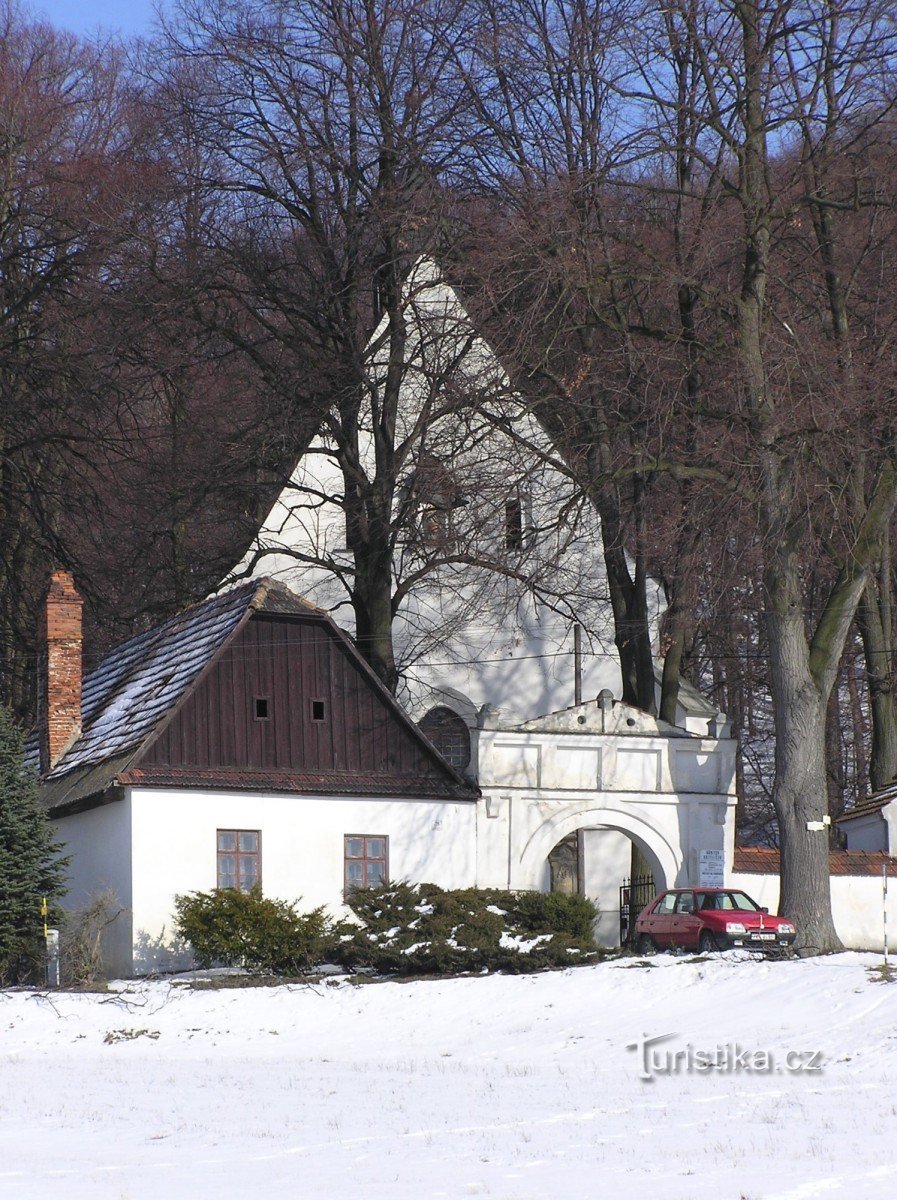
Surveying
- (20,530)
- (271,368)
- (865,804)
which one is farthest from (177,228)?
(865,804)

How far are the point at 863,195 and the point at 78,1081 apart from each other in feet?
54.0

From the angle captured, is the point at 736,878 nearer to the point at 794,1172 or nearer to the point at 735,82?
the point at 735,82

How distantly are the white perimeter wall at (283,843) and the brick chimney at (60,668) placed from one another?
4.85m

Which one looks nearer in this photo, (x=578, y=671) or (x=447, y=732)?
(x=578, y=671)

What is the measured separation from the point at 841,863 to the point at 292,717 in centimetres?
989

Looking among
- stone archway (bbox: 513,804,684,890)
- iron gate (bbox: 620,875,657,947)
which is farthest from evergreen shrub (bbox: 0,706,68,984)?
iron gate (bbox: 620,875,657,947)

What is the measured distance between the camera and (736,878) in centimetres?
2962

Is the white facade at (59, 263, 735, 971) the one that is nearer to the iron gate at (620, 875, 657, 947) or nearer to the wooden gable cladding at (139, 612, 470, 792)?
the wooden gable cladding at (139, 612, 470, 792)

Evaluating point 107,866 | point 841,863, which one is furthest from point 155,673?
point 841,863

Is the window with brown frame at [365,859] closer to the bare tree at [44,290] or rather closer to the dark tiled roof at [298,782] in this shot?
the dark tiled roof at [298,782]

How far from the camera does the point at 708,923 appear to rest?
25.8 m

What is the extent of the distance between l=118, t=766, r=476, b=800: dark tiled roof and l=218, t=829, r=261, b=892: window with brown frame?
2.26ft

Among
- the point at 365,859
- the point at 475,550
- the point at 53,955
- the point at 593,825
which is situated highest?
the point at 475,550

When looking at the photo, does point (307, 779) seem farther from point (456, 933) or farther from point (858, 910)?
point (858, 910)
